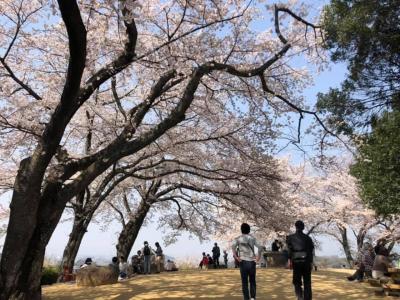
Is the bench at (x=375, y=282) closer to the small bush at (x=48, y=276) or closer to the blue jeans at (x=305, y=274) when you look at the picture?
the blue jeans at (x=305, y=274)

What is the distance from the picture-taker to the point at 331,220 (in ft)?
104

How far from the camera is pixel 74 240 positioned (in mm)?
17547

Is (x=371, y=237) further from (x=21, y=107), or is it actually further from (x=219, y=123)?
(x=21, y=107)

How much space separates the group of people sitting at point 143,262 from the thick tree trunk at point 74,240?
0.71 meters

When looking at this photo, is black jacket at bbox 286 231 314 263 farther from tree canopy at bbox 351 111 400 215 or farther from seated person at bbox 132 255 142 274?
seated person at bbox 132 255 142 274

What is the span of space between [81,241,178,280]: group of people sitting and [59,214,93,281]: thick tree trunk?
0.71 metres

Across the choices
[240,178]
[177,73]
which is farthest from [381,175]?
[177,73]

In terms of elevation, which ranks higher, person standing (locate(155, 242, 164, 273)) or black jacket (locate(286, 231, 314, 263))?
person standing (locate(155, 242, 164, 273))

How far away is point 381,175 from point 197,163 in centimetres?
612

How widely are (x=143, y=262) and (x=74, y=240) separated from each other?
3.77m

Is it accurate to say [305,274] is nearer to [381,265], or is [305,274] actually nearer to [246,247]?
[246,247]

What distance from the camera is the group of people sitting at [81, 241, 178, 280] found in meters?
17.9

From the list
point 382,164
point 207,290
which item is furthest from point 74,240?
point 382,164

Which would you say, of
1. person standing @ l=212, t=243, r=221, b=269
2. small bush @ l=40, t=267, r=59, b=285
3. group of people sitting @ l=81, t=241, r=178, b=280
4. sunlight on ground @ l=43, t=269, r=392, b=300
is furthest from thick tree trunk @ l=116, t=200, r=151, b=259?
sunlight on ground @ l=43, t=269, r=392, b=300
